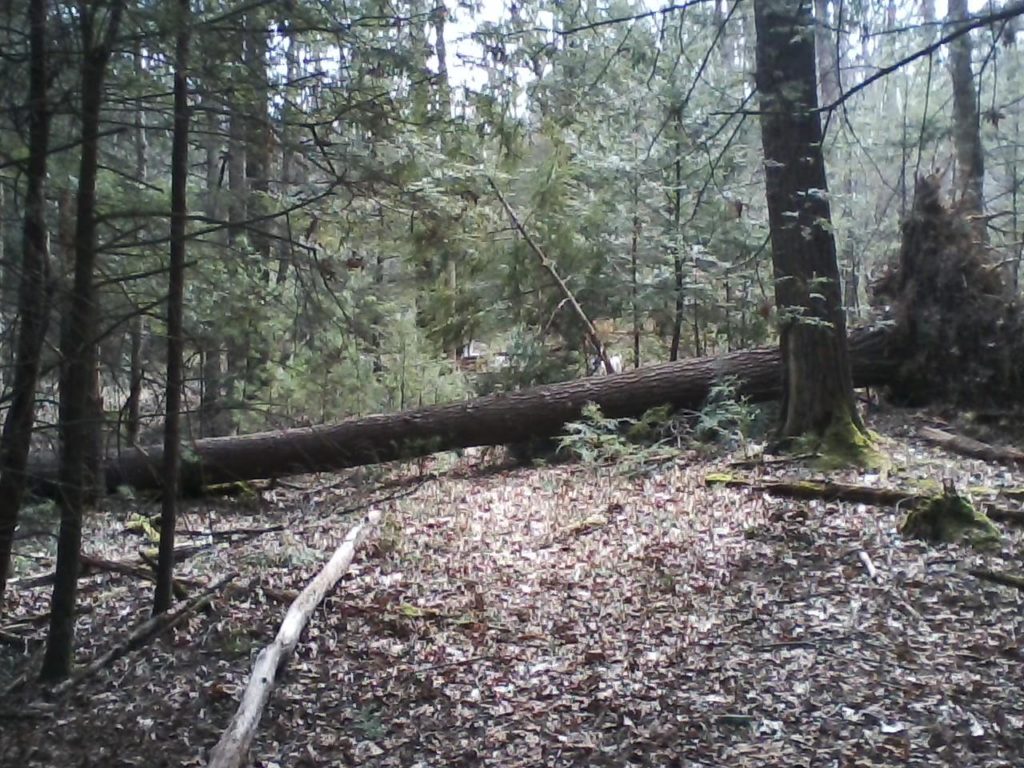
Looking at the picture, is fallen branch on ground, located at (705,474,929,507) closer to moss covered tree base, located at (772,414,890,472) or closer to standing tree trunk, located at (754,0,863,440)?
moss covered tree base, located at (772,414,890,472)

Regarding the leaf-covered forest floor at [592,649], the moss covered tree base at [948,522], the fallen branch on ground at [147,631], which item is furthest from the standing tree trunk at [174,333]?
the moss covered tree base at [948,522]

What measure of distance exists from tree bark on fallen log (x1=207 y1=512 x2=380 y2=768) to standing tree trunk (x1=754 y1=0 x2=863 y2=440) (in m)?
4.27

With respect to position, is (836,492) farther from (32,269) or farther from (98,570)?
(98,570)

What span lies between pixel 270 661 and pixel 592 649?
195cm

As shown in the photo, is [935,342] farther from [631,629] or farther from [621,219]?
[631,629]

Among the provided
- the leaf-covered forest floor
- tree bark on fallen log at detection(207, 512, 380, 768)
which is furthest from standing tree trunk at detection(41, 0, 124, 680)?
tree bark on fallen log at detection(207, 512, 380, 768)

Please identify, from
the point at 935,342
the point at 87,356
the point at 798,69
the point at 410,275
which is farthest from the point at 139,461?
the point at 935,342

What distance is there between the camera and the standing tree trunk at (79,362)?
457cm

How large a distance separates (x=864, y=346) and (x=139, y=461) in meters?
8.83

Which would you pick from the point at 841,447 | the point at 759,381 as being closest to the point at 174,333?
the point at 841,447

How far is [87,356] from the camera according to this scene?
15.7 feet

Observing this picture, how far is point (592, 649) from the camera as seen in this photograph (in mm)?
5531

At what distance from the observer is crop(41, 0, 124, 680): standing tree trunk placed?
457 centimetres

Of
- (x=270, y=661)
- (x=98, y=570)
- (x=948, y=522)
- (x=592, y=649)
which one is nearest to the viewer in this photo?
(x=270, y=661)
